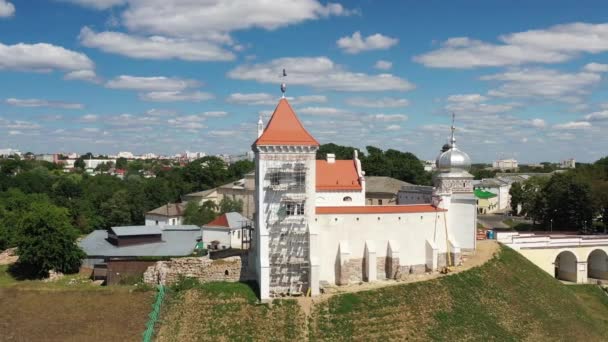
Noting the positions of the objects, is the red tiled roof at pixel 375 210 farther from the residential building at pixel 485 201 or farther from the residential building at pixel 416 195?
the residential building at pixel 485 201

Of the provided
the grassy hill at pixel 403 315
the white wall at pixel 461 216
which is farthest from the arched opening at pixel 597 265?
the white wall at pixel 461 216

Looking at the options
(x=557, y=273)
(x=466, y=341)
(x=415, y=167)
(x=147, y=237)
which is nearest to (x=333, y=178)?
(x=147, y=237)

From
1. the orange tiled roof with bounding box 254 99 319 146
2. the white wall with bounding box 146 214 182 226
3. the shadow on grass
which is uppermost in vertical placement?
the orange tiled roof with bounding box 254 99 319 146

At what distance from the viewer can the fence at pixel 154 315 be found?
26.6 metres

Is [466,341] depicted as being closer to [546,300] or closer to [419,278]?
[419,278]

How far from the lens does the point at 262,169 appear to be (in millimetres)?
30656

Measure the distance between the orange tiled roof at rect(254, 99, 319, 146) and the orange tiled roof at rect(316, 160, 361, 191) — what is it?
11.7m

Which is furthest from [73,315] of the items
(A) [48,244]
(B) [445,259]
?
(B) [445,259]

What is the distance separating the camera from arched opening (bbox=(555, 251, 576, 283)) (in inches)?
1764

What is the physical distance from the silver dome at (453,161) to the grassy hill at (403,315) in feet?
25.4

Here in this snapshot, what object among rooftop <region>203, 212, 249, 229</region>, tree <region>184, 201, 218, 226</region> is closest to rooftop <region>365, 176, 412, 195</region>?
tree <region>184, 201, 218, 226</region>

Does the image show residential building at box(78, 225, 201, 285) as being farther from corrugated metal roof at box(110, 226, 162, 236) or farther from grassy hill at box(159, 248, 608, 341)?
grassy hill at box(159, 248, 608, 341)

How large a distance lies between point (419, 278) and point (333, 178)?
1300 cm

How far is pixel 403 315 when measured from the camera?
2909cm
